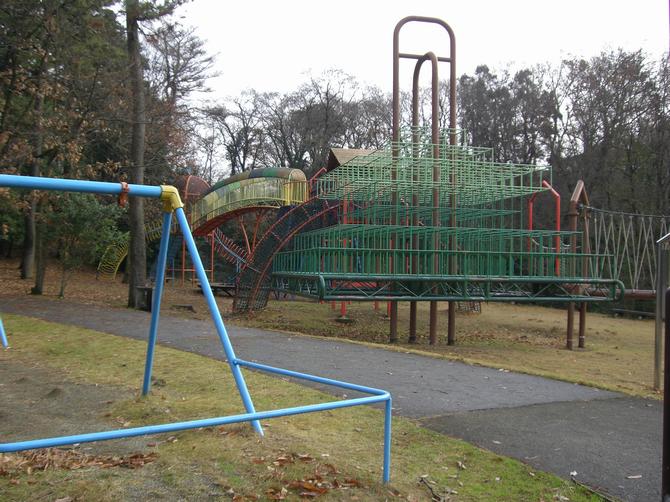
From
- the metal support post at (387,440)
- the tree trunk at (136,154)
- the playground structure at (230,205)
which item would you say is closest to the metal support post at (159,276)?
the metal support post at (387,440)

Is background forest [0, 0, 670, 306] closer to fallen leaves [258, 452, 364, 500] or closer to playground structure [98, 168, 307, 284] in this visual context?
playground structure [98, 168, 307, 284]

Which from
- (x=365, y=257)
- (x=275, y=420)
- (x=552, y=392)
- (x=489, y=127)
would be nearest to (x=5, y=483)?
(x=275, y=420)

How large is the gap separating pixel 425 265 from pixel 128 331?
774 cm

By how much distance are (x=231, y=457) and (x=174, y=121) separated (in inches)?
1088

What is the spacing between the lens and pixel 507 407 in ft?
23.7

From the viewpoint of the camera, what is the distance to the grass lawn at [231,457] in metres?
4.11

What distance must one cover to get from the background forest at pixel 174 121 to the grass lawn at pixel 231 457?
437 inches

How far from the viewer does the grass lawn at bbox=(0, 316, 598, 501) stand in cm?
411

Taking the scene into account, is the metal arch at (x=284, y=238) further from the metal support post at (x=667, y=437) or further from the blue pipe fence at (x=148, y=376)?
the metal support post at (x=667, y=437)

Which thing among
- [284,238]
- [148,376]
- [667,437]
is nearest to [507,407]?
[148,376]

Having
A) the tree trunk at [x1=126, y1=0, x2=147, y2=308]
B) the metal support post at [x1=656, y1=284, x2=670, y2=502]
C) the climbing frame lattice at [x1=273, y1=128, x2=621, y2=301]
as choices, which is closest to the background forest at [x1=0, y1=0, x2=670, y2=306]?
the tree trunk at [x1=126, y1=0, x2=147, y2=308]

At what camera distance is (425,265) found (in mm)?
16578

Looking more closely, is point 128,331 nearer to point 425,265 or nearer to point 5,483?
point 425,265

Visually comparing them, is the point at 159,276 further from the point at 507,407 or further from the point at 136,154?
the point at 136,154
